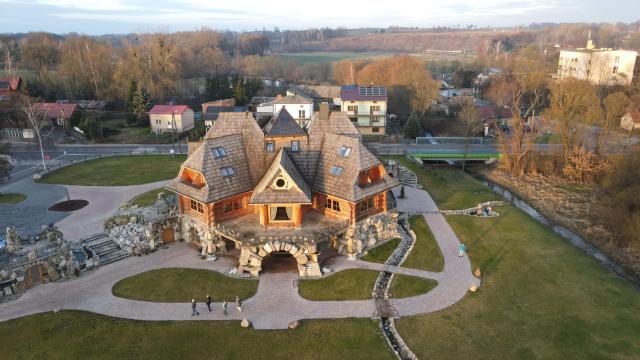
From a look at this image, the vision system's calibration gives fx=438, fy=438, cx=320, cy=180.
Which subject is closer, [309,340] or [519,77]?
[309,340]

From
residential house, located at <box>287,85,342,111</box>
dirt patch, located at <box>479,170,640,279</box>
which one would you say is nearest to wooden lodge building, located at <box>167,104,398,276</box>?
dirt patch, located at <box>479,170,640,279</box>

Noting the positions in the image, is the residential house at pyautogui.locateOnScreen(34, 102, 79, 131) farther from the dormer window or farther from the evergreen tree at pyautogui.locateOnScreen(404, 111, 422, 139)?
the evergreen tree at pyautogui.locateOnScreen(404, 111, 422, 139)

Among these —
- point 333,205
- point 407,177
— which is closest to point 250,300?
point 333,205

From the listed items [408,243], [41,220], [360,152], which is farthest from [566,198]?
[41,220]

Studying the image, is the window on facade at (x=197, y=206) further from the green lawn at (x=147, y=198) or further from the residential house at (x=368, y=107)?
the residential house at (x=368, y=107)

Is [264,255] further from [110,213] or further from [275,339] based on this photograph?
[110,213]

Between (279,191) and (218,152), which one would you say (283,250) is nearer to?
(279,191)
